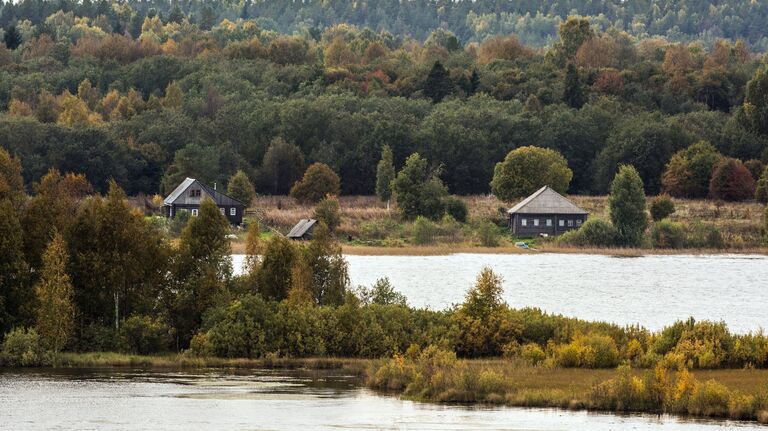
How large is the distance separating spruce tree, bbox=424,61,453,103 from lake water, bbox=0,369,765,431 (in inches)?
4308

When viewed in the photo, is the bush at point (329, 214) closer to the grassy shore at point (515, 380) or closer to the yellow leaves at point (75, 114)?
the yellow leaves at point (75, 114)

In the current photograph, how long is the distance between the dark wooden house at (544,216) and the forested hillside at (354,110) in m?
18.7

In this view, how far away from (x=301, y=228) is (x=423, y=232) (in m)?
8.05

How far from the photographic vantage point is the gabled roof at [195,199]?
99250 mm

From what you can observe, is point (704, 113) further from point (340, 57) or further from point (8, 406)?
point (8, 406)

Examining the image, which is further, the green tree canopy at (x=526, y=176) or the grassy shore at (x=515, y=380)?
the green tree canopy at (x=526, y=176)

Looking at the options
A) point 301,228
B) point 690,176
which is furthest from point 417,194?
point 690,176

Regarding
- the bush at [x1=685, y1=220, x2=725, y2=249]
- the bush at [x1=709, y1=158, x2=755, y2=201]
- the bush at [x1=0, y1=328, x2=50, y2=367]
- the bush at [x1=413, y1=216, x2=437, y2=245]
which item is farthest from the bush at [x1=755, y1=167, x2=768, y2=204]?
the bush at [x1=0, y1=328, x2=50, y2=367]

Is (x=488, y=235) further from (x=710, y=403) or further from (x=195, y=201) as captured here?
(x=710, y=403)

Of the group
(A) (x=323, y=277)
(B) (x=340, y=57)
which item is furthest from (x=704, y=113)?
(A) (x=323, y=277)

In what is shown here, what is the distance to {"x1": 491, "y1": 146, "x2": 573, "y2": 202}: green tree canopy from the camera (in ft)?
358

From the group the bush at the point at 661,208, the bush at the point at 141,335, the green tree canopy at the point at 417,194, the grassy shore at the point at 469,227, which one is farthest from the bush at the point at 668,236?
the bush at the point at 141,335

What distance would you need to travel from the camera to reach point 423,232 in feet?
313

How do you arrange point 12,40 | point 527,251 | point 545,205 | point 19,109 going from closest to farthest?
point 527,251, point 545,205, point 19,109, point 12,40
